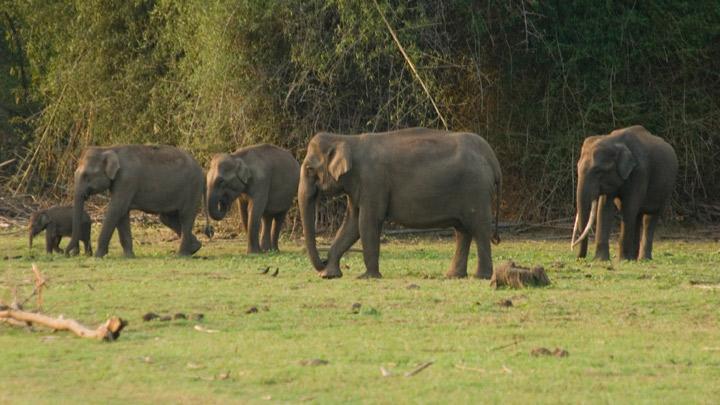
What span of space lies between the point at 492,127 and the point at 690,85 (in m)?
3.24

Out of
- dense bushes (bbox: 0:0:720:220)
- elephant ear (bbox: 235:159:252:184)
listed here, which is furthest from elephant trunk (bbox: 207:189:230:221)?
dense bushes (bbox: 0:0:720:220)

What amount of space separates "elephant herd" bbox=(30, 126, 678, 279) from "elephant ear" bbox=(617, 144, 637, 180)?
2cm

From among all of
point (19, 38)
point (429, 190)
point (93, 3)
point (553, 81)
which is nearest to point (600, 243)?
point (429, 190)

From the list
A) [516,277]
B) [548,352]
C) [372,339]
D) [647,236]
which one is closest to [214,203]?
[647,236]

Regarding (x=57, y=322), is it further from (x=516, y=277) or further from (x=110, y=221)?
(x=110, y=221)

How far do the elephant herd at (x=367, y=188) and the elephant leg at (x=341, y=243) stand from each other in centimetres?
1

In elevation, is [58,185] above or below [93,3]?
below

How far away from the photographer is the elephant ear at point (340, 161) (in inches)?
620

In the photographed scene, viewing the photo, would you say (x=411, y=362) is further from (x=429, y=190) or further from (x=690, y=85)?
(x=690, y=85)

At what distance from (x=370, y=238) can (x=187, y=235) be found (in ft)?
16.8

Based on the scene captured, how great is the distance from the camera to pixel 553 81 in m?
23.3

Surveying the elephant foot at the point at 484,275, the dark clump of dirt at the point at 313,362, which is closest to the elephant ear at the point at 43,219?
the elephant foot at the point at 484,275

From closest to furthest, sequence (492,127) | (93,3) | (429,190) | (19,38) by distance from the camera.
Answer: (429,190) < (492,127) < (93,3) < (19,38)

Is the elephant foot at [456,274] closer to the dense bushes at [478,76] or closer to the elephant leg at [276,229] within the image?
the elephant leg at [276,229]
